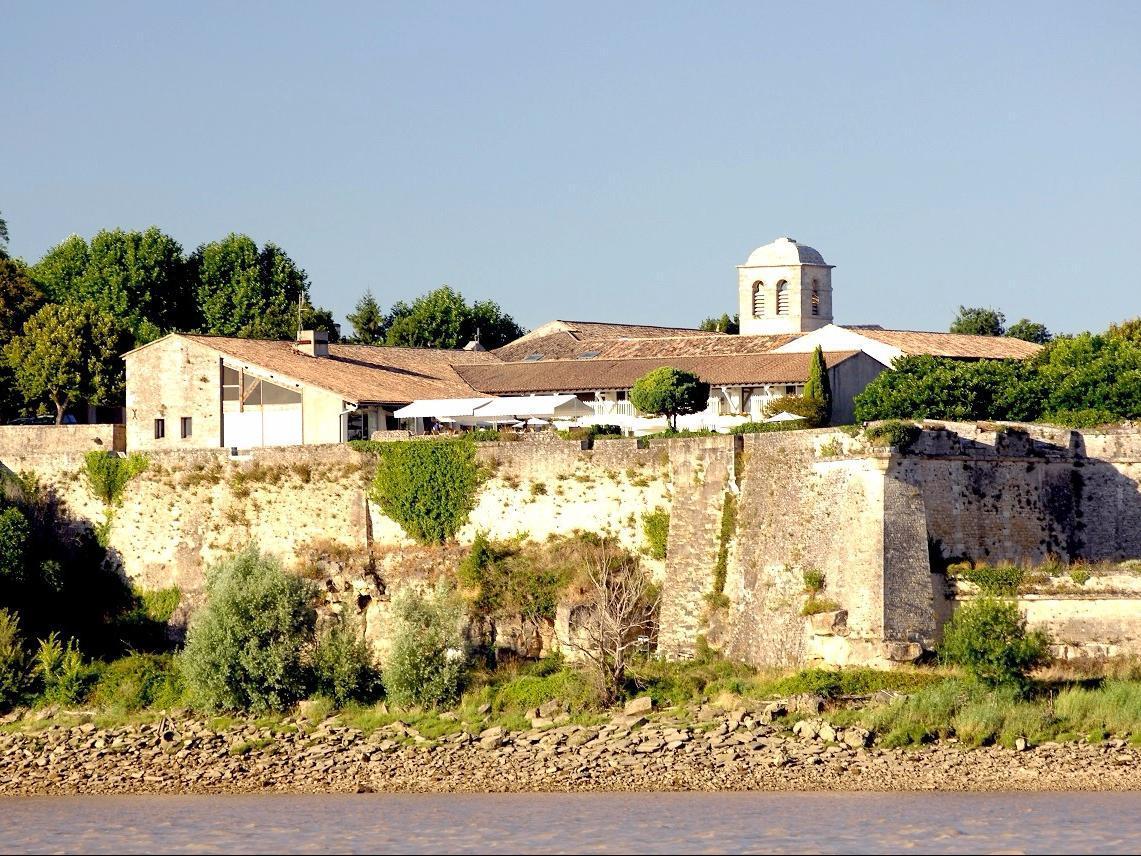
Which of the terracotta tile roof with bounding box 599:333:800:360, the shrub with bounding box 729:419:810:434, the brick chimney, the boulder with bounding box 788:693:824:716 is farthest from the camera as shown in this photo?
the terracotta tile roof with bounding box 599:333:800:360

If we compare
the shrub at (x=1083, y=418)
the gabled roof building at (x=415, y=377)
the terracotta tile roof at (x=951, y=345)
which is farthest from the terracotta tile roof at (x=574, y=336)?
the shrub at (x=1083, y=418)

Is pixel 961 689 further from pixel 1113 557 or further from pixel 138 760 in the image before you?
pixel 138 760

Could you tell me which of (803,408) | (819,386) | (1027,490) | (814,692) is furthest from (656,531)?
(819,386)

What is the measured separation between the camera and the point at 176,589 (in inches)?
1681

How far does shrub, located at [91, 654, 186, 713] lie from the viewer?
126 feet

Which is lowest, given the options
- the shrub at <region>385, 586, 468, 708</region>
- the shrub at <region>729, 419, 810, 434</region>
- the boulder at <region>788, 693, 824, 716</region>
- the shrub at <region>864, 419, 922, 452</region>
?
the boulder at <region>788, 693, 824, 716</region>

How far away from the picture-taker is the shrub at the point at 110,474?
43906 mm

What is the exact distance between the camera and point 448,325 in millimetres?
69250

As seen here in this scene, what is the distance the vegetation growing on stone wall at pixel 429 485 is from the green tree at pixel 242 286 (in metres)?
24.4

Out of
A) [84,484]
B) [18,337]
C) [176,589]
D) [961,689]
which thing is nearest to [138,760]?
[176,589]

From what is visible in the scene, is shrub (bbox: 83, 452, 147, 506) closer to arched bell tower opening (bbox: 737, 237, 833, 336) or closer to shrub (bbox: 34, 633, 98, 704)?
shrub (bbox: 34, 633, 98, 704)

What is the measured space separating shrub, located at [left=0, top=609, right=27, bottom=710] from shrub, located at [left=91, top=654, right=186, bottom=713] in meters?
1.43

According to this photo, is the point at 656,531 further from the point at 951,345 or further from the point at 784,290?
the point at 784,290

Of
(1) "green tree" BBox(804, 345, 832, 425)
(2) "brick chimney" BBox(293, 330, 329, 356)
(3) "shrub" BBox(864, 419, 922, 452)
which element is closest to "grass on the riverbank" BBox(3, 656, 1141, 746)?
(3) "shrub" BBox(864, 419, 922, 452)
